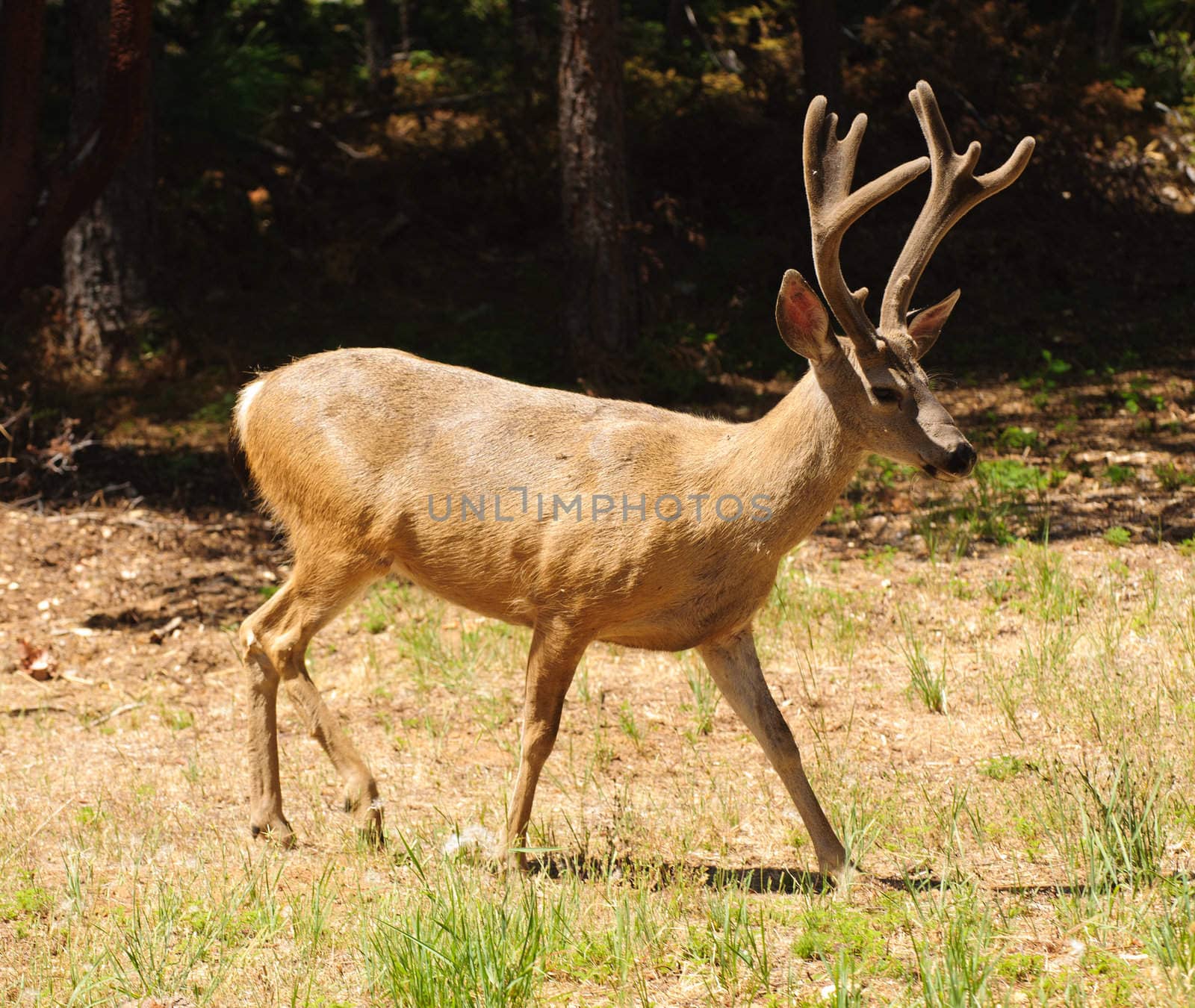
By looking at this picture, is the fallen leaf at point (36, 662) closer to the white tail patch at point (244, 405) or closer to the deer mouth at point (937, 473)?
the white tail patch at point (244, 405)

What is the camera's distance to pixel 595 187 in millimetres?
11141

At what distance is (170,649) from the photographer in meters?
7.63

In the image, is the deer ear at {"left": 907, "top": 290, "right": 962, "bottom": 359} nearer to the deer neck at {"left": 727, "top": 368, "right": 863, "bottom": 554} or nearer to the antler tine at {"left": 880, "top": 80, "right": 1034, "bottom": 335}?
the antler tine at {"left": 880, "top": 80, "right": 1034, "bottom": 335}

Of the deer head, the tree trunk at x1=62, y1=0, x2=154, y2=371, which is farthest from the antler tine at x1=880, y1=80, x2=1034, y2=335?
the tree trunk at x1=62, y1=0, x2=154, y2=371

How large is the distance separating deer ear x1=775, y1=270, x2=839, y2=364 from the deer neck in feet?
0.35

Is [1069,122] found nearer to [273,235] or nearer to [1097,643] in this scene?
[273,235]

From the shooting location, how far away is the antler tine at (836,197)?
451 centimetres

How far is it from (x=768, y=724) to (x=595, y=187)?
7.08 metres

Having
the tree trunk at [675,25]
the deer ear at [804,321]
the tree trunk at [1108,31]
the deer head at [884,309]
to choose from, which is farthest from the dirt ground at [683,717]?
the tree trunk at [675,25]

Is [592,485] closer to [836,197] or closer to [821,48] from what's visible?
[836,197]

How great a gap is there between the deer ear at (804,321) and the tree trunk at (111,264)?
849 centimetres

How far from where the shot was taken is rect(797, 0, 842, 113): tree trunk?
13.2m

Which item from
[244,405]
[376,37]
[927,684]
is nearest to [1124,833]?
[927,684]

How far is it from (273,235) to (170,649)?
7.39 meters
